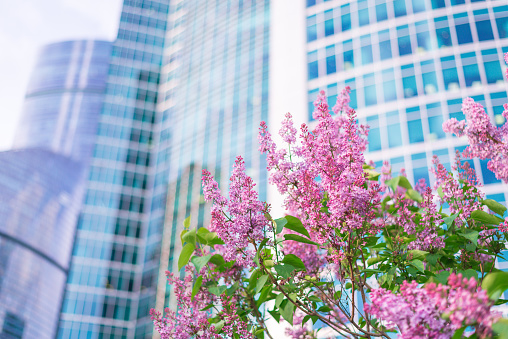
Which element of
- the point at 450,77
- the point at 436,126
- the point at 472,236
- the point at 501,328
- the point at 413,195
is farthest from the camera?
the point at 450,77

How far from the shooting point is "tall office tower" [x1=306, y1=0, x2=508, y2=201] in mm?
38969

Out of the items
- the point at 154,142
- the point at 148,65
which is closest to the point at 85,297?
the point at 154,142

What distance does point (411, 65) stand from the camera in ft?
139

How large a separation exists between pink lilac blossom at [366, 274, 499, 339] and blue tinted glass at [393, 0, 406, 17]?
147 feet

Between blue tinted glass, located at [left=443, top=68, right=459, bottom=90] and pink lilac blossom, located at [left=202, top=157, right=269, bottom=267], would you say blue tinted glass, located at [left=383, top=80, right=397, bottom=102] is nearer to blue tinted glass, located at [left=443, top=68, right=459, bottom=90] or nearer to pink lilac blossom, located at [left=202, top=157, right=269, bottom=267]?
blue tinted glass, located at [left=443, top=68, right=459, bottom=90]

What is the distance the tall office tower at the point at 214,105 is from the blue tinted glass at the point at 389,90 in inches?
804

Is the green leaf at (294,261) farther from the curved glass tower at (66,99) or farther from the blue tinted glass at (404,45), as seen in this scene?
the curved glass tower at (66,99)

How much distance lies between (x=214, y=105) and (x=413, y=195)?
6790 cm

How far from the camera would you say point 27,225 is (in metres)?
116

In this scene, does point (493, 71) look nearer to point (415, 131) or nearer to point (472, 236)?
point (415, 131)

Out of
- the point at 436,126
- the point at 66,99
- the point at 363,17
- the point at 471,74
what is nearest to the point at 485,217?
the point at 436,126

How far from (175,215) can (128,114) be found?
2556 centimetres

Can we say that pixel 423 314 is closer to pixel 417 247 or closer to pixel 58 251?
pixel 417 247

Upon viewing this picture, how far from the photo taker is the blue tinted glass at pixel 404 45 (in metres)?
43.0
